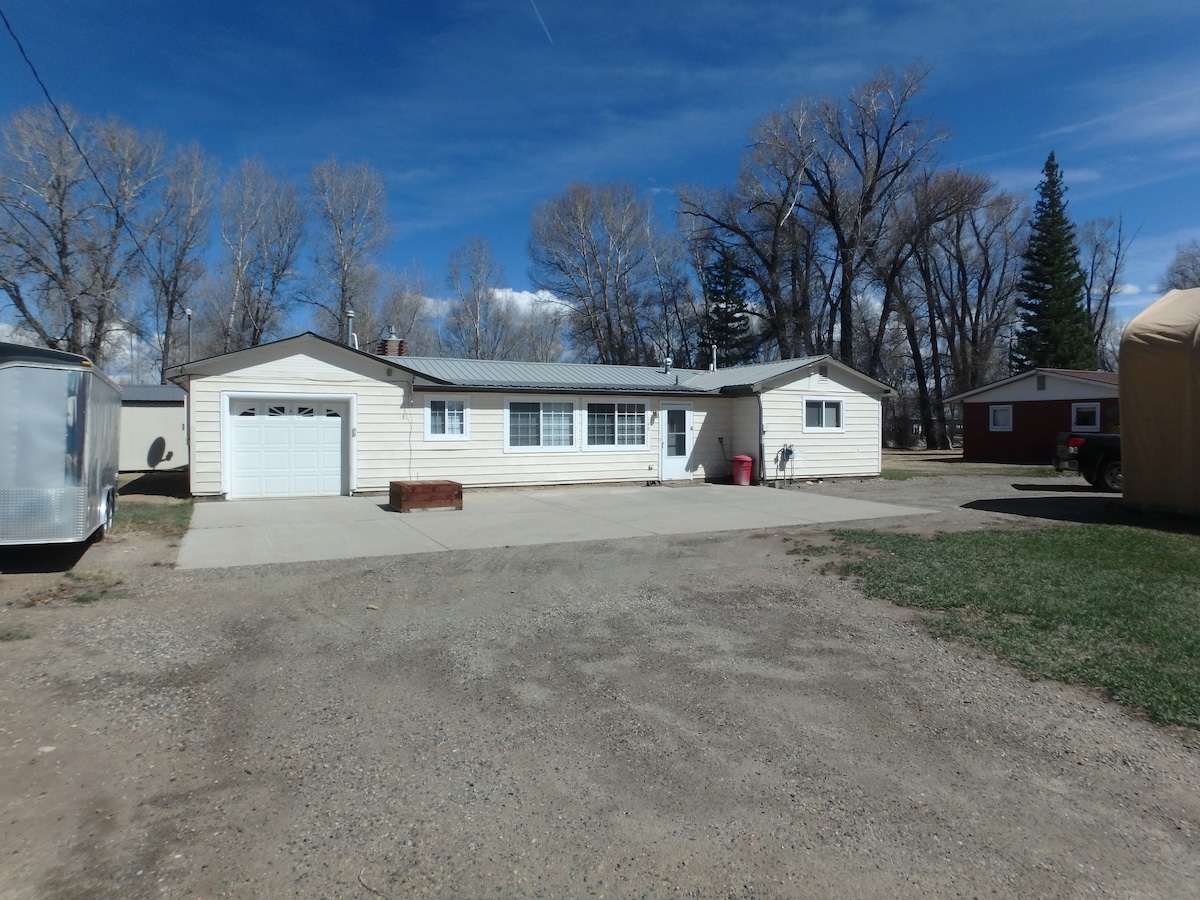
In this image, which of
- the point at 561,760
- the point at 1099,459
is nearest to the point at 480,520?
the point at 561,760

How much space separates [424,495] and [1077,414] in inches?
946

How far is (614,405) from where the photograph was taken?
728 inches

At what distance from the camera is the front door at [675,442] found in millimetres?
19109

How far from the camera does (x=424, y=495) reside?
44.1 ft

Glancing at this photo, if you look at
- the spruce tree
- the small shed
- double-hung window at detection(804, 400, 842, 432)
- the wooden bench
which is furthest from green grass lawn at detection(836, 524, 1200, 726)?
the spruce tree

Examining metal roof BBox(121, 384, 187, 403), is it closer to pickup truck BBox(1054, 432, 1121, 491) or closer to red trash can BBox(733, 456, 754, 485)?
red trash can BBox(733, 456, 754, 485)

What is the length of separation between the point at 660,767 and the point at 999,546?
748 centimetres

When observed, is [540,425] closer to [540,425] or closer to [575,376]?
[540,425]

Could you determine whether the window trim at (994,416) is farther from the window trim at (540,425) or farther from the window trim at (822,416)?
the window trim at (540,425)

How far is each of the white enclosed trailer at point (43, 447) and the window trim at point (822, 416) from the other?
52.0 feet

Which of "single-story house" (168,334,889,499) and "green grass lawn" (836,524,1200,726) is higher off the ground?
"single-story house" (168,334,889,499)

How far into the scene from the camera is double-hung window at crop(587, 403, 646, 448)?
18297 millimetres

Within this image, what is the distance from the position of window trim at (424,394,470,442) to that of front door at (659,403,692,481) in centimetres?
512

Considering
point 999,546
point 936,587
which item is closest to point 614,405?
point 999,546
